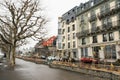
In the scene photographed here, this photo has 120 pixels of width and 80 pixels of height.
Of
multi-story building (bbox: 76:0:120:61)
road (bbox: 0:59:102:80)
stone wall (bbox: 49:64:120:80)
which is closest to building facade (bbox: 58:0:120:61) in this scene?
multi-story building (bbox: 76:0:120:61)

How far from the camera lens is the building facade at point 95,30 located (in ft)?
120

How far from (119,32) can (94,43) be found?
8.39m

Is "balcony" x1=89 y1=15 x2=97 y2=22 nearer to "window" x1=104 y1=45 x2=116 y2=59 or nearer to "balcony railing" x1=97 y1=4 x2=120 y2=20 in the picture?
"balcony railing" x1=97 y1=4 x2=120 y2=20

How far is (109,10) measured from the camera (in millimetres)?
38094

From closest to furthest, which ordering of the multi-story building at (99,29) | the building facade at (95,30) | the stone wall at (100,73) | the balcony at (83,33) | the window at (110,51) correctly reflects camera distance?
the stone wall at (100,73) < the multi-story building at (99,29) < the window at (110,51) < the building facade at (95,30) < the balcony at (83,33)

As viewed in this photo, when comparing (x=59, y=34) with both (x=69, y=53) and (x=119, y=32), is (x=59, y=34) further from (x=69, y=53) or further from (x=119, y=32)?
(x=119, y=32)

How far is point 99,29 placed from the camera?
40875 millimetres

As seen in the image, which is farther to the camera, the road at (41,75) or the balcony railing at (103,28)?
the balcony railing at (103,28)

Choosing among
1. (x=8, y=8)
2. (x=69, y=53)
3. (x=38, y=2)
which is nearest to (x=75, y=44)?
(x=69, y=53)

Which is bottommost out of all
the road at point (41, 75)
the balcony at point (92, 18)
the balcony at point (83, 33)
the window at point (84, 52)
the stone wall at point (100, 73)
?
the road at point (41, 75)

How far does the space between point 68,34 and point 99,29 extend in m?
19.7

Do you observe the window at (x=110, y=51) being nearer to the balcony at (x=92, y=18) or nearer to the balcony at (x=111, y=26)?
the balcony at (x=111, y=26)

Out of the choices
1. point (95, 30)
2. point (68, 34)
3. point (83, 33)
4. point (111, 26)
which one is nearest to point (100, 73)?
point (111, 26)

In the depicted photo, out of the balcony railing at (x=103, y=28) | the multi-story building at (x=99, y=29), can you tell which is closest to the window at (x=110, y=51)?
the multi-story building at (x=99, y=29)
